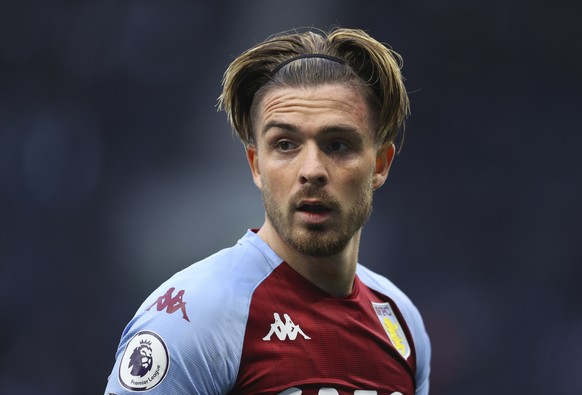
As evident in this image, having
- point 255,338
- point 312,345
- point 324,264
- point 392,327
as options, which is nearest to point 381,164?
point 324,264

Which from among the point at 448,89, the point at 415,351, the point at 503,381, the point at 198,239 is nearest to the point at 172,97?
the point at 198,239

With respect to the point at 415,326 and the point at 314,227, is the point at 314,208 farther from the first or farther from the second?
the point at 415,326

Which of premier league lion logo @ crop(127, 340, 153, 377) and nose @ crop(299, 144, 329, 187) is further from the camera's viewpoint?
nose @ crop(299, 144, 329, 187)

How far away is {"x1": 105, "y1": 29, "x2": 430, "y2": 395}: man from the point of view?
2465 millimetres

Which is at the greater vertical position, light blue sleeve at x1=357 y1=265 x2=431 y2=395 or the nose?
the nose

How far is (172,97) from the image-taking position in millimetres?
7652

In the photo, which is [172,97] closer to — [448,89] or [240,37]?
[240,37]

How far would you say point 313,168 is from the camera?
2.65 meters

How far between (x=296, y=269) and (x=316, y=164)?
42cm

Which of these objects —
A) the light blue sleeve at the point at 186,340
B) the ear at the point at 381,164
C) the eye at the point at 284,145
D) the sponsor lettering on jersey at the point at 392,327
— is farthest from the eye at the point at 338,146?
the sponsor lettering on jersey at the point at 392,327

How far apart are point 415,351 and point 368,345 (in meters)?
0.37

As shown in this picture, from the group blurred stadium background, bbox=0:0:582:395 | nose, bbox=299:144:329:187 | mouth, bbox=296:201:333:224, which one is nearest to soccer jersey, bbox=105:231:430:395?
mouth, bbox=296:201:333:224

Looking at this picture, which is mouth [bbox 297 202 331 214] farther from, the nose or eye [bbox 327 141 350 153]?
eye [bbox 327 141 350 153]

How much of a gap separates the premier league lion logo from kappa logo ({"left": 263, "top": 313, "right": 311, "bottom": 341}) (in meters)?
0.38
